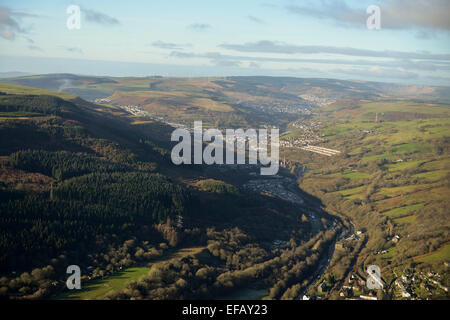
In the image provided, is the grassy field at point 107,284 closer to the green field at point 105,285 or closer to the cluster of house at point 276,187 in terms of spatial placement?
the green field at point 105,285

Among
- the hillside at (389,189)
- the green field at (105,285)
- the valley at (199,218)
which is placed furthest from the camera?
the hillside at (389,189)

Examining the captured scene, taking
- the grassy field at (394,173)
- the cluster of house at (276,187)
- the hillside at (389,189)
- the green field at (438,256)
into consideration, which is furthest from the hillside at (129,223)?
the green field at (438,256)

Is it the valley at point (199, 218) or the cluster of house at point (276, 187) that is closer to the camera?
the valley at point (199, 218)

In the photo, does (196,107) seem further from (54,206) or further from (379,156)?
(54,206)

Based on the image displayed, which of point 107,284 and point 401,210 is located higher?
point 107,284

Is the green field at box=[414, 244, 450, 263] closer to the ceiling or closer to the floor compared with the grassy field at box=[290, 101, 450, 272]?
closer to the floor

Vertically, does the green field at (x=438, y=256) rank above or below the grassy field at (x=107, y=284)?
below

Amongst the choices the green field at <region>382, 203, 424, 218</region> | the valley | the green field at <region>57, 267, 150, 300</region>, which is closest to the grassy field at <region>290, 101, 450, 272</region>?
the green field at <region>382, 203, 424, 218</region>

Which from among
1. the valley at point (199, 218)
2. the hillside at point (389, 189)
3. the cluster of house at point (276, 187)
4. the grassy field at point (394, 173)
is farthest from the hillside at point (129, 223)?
the grassy field at point (394, 173)

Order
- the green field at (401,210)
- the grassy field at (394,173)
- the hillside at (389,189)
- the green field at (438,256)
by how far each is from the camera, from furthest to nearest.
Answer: the green field at (401,210) → the grassy field at (394,173) → the hillside at (389,189) → the green field at (438,256)

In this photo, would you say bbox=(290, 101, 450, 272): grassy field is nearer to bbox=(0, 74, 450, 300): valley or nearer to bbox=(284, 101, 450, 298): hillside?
bbox=(284, 101, 450, 298): hillside

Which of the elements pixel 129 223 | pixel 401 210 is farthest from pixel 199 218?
pixel 401 210

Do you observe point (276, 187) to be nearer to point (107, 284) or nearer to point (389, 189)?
point (389, 189)

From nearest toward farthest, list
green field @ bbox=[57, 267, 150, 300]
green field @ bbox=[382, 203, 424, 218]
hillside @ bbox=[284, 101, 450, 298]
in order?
1. green field @ bbox=[57, 267, 150, 300]
2. hillside @ bbox=[284, 101, 450, 298]
3. green field @ bbox=[382, 203, 424, 218]
